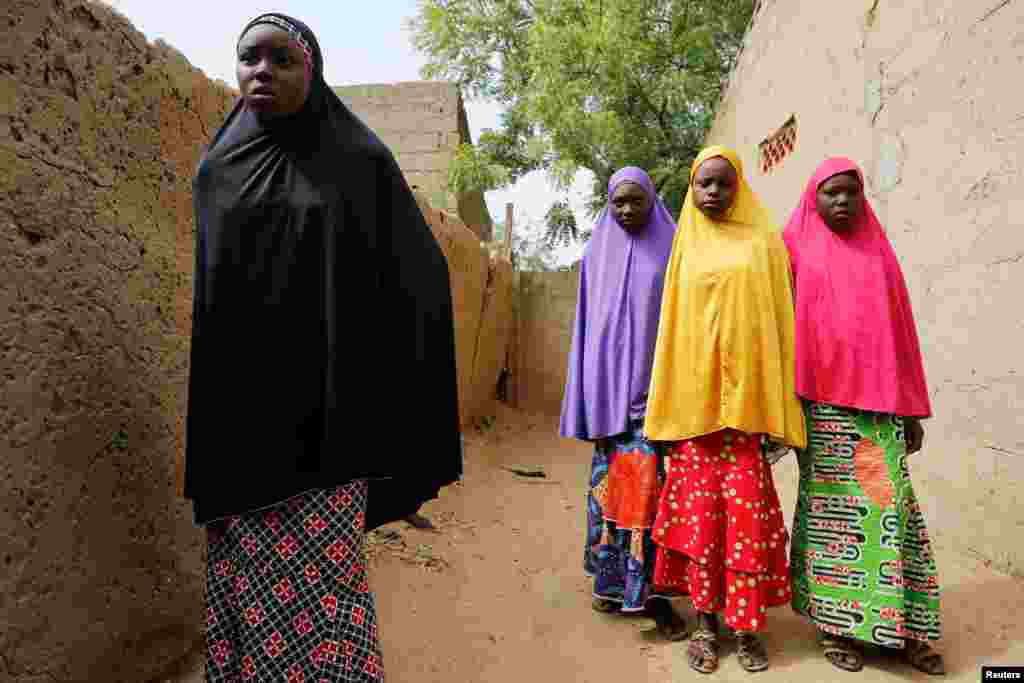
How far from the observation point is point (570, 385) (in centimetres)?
321

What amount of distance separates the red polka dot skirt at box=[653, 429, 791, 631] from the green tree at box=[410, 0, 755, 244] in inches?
281

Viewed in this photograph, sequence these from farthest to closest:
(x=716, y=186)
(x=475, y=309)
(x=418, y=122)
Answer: (x=418, y=122)
(x=475, y=309)
(x=716, y=186)

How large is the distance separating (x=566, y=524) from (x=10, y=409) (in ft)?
11.4

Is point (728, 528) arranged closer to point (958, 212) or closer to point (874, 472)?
point (874, 472)

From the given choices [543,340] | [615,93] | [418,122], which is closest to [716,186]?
[543,340]

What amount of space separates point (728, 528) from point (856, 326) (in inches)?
34.0

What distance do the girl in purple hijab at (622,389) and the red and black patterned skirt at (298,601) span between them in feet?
4.96

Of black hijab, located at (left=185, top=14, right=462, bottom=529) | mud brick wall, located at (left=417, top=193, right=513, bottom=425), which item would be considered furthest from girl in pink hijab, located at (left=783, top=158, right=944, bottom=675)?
mud brick wall, located at (left=417, top=193, right=513, bottom=425)

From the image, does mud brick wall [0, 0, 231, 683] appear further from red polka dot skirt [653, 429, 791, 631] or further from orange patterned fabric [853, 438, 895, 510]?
orange patterned fabric [853, 438, 895, 510]

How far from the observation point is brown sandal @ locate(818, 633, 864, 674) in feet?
7.98

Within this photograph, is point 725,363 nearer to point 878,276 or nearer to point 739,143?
point 878,276

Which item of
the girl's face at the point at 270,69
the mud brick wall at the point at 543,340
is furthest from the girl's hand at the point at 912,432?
the mud brick wall at the point at 543,340

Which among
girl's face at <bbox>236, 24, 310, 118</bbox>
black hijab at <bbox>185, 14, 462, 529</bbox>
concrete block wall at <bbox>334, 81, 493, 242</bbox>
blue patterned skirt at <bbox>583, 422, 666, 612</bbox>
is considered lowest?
blue patterned skirt at <bbox>583, 422, 666, 612</bbox>

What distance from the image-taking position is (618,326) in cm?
302
